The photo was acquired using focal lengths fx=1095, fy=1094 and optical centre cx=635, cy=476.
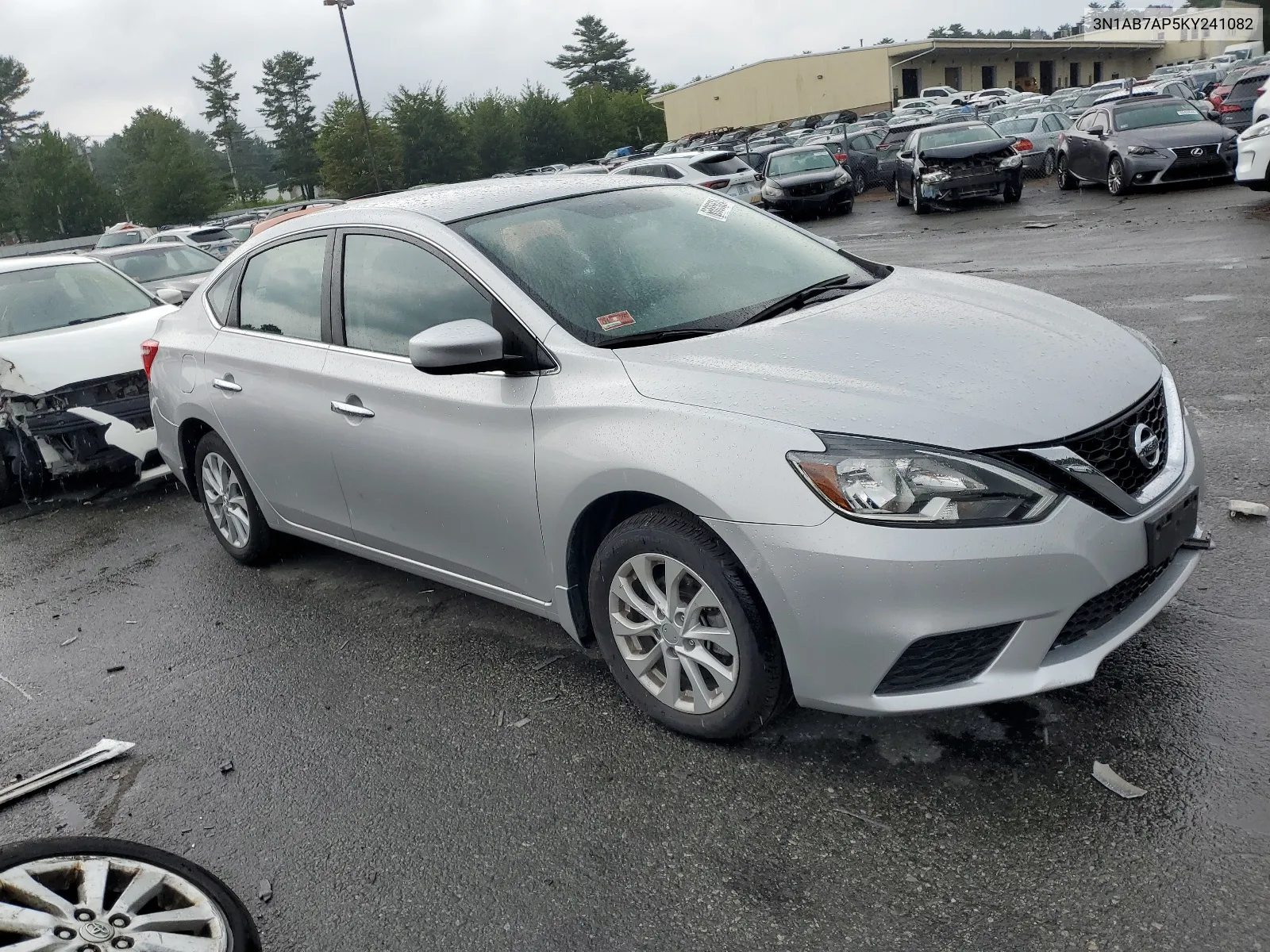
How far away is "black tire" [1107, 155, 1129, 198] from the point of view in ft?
58.8

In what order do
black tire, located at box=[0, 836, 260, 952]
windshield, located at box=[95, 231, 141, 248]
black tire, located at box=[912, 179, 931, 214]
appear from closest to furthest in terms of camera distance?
black tire, located at box=[0, 836, 260, 952], black tire, located at box=[912, 179, 931, 214], windshield, located at box=[95, 231, 141, 248]

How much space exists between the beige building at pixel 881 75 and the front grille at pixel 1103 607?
69290 millimetres

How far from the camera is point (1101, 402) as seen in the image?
302 centimetres

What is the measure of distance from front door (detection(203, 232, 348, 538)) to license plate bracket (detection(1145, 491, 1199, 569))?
2.96m

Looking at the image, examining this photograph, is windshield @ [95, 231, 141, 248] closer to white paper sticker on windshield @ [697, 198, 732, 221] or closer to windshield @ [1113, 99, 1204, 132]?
windshield @ [1113, 99, 1204, 132]

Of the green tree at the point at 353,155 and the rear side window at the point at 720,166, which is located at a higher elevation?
the green tree at the point at 353,155

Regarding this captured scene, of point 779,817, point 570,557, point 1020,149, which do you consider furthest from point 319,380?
point 1020,149

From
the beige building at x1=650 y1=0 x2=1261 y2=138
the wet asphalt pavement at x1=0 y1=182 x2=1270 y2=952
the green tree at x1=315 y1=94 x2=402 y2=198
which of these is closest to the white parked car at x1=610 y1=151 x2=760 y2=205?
the wet asphalt pavement at x1=0 y1=182 x2=1270 y2=952

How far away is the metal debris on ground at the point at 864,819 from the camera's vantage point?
289 centimetres

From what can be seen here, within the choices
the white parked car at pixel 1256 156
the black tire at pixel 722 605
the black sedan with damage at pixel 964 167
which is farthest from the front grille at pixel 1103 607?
the black sedan with damage at pixel 964 167

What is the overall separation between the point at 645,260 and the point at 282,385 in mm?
1689

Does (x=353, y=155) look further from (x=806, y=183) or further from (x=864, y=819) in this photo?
(x=864, y=819)

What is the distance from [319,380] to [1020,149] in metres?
21.8

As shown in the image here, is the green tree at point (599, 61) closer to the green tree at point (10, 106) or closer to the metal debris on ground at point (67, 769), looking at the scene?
the green tree at point (10, 106)
